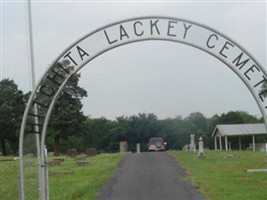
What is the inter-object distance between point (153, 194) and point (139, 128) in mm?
58505

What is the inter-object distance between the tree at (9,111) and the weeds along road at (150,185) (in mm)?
27029

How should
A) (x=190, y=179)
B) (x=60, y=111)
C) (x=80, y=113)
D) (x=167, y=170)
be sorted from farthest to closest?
(x=80, y=113) < (x=60, y=111) < (x=167, y=170) < (x=190, y=179)

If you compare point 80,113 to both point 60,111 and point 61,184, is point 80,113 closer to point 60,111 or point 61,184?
point 60,111

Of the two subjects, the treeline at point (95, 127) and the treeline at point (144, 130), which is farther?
the treeline at point (144, 130)

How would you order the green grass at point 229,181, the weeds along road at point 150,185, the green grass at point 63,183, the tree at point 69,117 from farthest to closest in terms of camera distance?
the tree at point 69,117, the green grass at point 63,183, the weeds along road at point 150,185, the green grass at point 229,181

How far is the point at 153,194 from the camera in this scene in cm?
1538

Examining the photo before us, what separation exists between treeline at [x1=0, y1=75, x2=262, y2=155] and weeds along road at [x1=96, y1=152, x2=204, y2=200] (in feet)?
72.7

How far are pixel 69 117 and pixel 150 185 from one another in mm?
34705

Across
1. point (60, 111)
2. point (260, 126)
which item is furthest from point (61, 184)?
point (260, 126)

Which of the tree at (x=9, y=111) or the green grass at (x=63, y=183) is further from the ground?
the tree at (x=9, y=111)

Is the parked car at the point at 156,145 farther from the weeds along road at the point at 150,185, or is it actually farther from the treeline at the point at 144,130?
the weeds along road at the point at 150,185

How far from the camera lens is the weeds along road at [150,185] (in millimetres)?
14867

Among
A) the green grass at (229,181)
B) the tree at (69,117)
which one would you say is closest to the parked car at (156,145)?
the tree at (69,117)

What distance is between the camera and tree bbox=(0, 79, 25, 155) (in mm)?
50562
